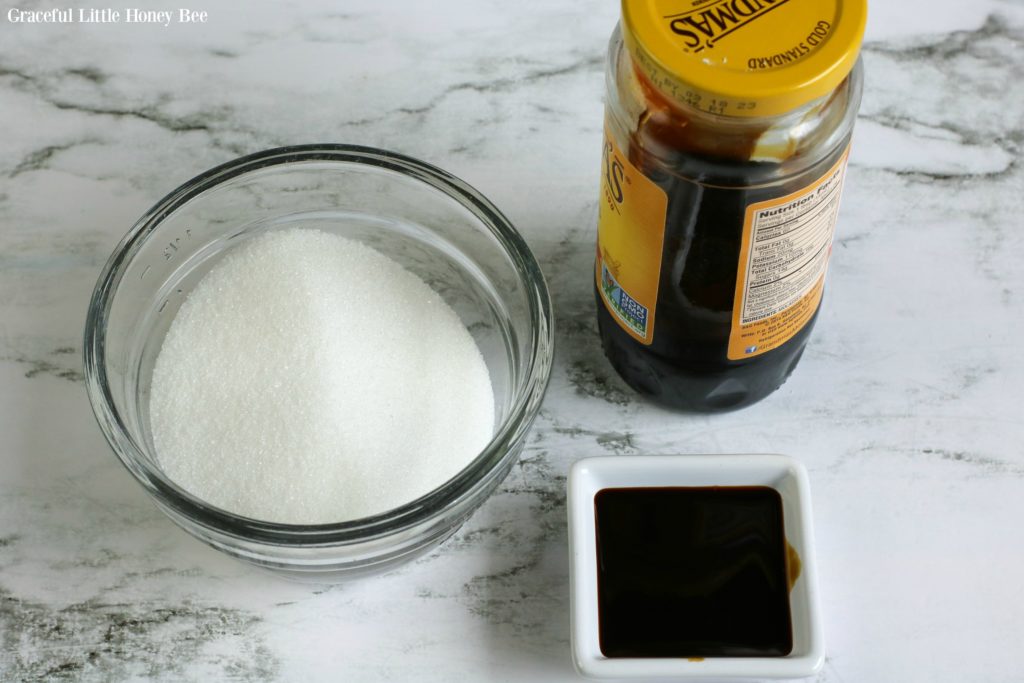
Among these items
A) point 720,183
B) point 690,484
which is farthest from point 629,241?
point 690,484

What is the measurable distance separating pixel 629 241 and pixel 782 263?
0.10m

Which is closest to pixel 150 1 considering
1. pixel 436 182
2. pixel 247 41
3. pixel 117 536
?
pixel 247 41

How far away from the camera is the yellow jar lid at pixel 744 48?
0.63 metres

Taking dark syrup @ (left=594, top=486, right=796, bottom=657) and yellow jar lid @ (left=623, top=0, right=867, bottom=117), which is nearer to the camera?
yellow jar lid @ (left=623, top=0, right=867, bottom=117)

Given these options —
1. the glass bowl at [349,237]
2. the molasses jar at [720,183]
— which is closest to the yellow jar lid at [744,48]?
the molasses jar at [720,183]

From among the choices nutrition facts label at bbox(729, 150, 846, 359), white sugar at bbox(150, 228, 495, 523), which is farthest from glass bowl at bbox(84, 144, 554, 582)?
nutrition facts label at bbox(729, 150, 846, 359)

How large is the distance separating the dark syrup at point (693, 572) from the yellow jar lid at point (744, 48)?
34cm

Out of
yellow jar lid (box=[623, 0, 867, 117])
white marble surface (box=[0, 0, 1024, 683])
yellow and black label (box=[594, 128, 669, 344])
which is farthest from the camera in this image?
white marble surface (box=[0, 0, 1024, 683])

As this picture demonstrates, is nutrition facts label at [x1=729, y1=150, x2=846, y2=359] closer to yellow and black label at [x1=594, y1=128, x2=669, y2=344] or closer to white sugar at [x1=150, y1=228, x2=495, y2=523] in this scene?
yellow and black label at [x1=594, y1=128, x2=669, y2=344]

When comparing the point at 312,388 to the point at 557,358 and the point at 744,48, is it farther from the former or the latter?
the point at 744,48

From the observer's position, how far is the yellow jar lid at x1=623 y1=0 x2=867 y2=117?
63 cm

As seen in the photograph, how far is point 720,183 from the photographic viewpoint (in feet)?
2.32

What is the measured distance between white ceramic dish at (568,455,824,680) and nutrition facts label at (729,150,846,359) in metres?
0.09

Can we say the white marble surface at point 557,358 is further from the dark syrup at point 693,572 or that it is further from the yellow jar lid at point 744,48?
the yellow jar lid at point 744,48
